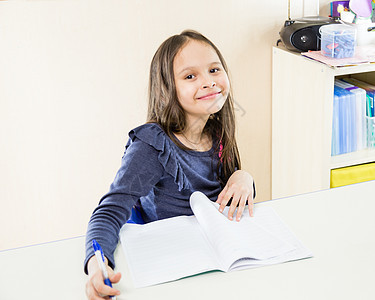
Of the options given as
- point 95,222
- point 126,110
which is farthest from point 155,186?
point 126,110

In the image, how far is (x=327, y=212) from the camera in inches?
45.8

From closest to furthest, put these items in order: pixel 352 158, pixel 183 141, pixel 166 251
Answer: pixel 166 251, pixel 183 141, pixel 352 158

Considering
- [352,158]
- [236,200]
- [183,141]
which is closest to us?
[236,200]

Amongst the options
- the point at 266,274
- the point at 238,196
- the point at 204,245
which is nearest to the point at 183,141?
the point at 238,196

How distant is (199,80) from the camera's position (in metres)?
1.36

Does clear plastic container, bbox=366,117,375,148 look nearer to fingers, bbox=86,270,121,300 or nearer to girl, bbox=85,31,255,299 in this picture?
girl, bbox=85,31,255,299

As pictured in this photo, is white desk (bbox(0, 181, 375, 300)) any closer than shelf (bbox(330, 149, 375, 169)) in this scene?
Yes

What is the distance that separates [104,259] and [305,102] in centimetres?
130

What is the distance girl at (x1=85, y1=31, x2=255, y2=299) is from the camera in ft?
4.15

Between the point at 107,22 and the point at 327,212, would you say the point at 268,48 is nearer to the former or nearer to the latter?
the point at 107,22

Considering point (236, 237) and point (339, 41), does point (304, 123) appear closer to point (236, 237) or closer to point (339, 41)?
point (339, 41)

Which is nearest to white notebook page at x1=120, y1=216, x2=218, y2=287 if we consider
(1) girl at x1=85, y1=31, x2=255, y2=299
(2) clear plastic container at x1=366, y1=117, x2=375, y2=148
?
(1) girl at x1=85, y1=31, x2=255, y2=299

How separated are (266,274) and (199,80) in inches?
23.5

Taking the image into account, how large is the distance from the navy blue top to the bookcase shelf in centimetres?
64
